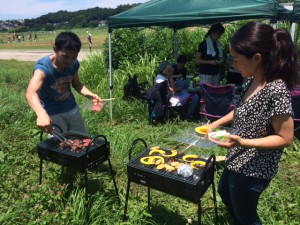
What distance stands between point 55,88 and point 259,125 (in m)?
2.22

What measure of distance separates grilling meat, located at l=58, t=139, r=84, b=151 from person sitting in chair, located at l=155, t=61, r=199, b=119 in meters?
3.01

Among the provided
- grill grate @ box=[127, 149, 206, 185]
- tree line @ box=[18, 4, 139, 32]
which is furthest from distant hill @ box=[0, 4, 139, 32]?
grill grate @ box=[127, 149, 206, 185]

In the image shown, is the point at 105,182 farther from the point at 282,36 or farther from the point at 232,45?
the point at 282,36

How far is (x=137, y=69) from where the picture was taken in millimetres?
8359

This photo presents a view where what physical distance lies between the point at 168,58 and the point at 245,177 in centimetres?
823

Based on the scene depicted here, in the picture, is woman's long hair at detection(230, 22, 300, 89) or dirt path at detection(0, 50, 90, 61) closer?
woman's long hair at detection(230, 22, 300, 89)

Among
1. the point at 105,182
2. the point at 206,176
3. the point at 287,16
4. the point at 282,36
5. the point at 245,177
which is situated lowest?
the point at 105,182

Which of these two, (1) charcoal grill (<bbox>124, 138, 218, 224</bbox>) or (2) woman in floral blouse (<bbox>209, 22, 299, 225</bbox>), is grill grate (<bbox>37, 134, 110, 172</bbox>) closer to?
(1) charcoal grill (<bbox>124, 138, 218, 224</bbox>)

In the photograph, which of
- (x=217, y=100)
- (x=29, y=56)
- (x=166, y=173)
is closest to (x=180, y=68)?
(x=217, y=100)

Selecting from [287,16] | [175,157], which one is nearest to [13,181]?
[175,157]

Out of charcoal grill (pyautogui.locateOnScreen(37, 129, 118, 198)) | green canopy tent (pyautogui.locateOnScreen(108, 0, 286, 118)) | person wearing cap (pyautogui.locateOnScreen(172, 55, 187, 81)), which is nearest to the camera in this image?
charcoal grill (pyautogui.locateOnScreen(37, 129, 118, 198))

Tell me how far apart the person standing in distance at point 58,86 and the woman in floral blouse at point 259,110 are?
5.06ft

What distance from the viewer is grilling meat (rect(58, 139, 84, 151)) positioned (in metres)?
2.73

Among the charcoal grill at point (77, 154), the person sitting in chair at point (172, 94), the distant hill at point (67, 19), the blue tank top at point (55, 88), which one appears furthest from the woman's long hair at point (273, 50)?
the distant hill at point (67, 19)
